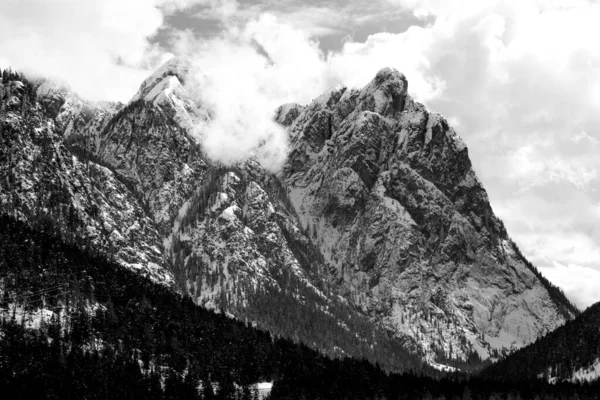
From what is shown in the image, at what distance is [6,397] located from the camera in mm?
190250

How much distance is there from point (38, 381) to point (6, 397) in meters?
9.39

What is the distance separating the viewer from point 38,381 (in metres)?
198

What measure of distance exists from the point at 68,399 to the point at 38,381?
25.2ft

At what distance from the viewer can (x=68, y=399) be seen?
200 meters

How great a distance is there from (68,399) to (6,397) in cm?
1453
